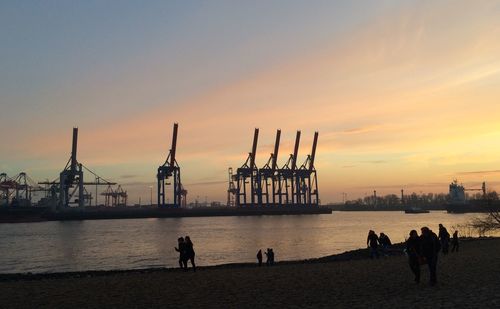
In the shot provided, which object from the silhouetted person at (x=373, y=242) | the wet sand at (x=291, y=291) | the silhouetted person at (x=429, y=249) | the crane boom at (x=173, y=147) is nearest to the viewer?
the wet sand at (x=291, y=291)

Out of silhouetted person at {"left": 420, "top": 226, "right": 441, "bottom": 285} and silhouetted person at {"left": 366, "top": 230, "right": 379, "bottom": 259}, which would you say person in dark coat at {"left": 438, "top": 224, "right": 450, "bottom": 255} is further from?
silhouetted person at {"left": 420, "top": 226, "right": 441, "bottom": 285}

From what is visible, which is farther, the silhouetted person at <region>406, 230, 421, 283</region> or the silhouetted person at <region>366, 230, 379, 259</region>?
the silhouetted person at <region>366, 230, 379, 259</region>

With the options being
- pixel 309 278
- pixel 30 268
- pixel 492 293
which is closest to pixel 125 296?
pixel 309 278

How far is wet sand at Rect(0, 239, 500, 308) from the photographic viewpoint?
772 cm

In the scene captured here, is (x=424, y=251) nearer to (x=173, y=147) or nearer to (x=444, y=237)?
(x=444, y=237)

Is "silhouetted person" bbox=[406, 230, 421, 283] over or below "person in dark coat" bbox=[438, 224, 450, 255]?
over

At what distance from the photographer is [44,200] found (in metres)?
137

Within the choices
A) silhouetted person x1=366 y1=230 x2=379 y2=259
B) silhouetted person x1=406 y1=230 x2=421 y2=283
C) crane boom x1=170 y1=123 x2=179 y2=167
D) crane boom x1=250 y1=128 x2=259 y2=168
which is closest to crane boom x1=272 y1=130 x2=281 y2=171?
crane boom x1=250 y1=128 x2=259 y2=168

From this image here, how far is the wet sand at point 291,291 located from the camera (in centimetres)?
772

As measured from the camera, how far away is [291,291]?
9.40 meters

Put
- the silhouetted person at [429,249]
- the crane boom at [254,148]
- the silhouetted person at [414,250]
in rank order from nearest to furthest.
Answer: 1. the silhouetted person at [429,249]
2. the silhouetted person at [414,250]
3. the crane boom at [254,148]

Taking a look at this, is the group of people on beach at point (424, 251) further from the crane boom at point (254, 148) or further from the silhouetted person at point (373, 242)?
the crane boom at point (254, 148)

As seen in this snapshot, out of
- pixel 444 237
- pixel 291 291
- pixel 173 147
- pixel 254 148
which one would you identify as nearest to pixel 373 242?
pixel 444 237

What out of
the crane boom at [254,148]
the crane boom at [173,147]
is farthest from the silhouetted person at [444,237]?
the crane boom at [254,148]
